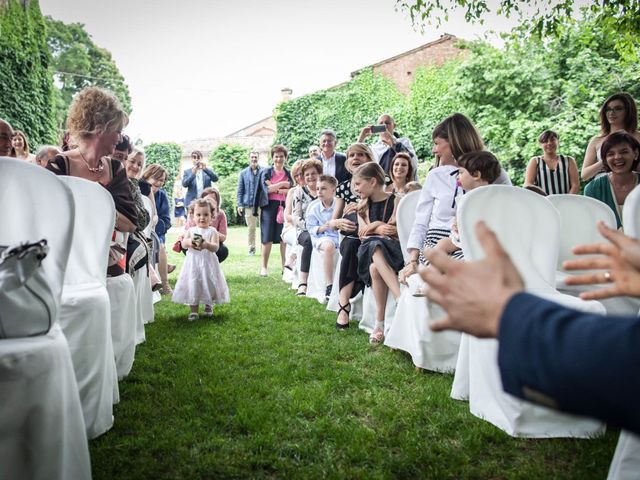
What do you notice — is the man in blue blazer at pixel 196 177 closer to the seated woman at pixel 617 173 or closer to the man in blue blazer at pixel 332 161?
the man in blue blazer at pixel 332 161

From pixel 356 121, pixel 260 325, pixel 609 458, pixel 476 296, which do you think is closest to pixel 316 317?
pixel 260 325

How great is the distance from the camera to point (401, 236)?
4.32m

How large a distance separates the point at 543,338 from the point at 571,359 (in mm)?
46

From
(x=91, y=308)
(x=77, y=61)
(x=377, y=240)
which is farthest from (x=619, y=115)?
(x=77, y=61)

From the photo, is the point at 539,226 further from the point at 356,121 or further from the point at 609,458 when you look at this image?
the point at 356,121

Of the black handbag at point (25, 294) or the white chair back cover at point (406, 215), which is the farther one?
the white chair back cover at point (406, 215)

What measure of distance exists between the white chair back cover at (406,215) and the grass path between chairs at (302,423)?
980 mm

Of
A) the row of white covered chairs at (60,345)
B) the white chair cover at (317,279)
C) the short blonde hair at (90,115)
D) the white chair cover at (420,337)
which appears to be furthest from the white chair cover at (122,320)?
the white chair cover at (317,279)

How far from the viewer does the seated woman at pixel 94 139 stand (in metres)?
3.20

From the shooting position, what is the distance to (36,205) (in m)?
2.11

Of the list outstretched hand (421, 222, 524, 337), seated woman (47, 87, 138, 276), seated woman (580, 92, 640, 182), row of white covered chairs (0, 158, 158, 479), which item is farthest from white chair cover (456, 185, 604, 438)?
seated woman (580, 92, 640, 182)

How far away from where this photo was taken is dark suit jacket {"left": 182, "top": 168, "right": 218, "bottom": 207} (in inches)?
430

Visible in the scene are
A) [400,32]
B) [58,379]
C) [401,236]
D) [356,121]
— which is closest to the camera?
[58,379]

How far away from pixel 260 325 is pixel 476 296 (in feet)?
14.9
